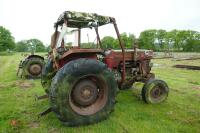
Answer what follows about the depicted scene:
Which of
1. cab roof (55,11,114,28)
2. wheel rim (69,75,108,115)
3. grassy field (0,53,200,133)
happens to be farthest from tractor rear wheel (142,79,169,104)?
cab roof (55,11,114,28)

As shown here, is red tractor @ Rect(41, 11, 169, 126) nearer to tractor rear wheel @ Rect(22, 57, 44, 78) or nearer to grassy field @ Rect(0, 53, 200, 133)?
grassy field @ Rect(0, 53, 200, 133)

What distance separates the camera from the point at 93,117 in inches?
203

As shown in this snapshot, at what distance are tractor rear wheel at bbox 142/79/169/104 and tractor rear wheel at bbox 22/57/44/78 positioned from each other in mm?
7061

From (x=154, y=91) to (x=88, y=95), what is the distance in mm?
2255

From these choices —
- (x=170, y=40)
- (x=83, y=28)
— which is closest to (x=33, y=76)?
(x=83, y=28)

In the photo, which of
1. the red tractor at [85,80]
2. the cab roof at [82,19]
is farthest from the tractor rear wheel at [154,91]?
the cab roof at [82,19]

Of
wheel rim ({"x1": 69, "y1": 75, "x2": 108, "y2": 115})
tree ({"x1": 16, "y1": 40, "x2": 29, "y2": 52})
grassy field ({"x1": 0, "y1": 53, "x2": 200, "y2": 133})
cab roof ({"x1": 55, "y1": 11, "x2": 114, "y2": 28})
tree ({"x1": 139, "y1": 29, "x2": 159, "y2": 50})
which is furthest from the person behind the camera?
tree ({"x1": 16, "y1": 40, "x2": 29, "y2": 52})

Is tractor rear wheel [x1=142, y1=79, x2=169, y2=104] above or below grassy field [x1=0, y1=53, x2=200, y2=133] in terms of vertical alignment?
above

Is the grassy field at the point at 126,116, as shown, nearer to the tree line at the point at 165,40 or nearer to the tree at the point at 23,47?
the tree line at the point at 165,40

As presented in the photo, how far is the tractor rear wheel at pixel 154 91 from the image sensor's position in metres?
6.58

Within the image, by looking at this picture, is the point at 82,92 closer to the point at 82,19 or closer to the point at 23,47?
the point at 82,19

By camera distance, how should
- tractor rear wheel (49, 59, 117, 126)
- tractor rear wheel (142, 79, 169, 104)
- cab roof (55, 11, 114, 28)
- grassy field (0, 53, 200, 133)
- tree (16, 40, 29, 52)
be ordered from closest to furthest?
tractor rear wheel (49, 59, 117, 126), grassy field (0, 53, 200, 133), cab roof (55, 11, 114, 28), tractor rear wheel (142, 79, 169, 104), tree (16, 40, 29, 52)

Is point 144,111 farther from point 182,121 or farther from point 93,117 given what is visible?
point 93,117

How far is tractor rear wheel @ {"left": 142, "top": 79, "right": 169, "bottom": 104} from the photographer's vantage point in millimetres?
6578
